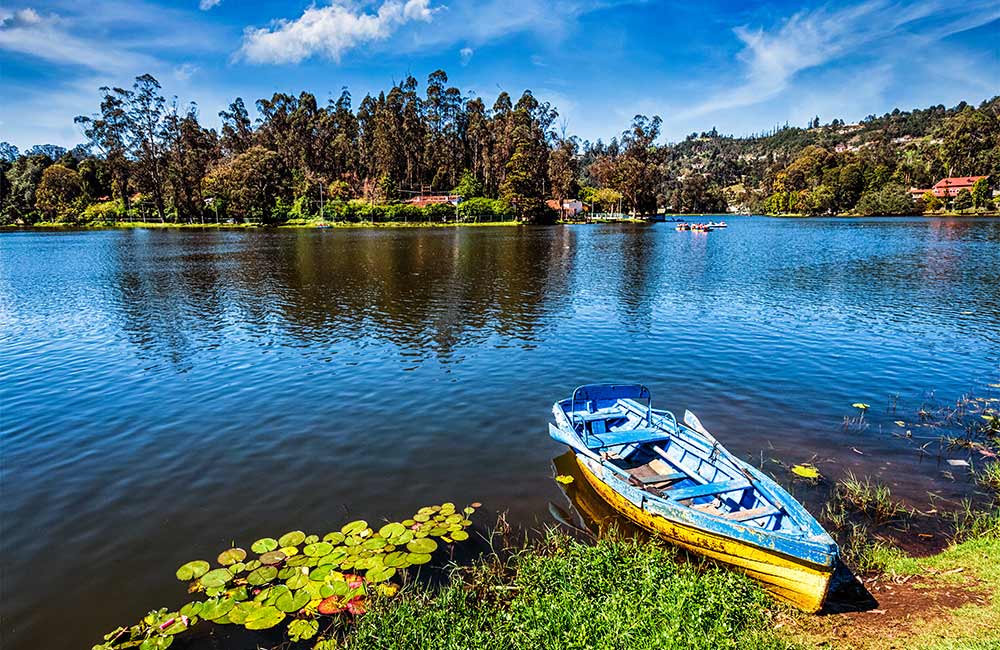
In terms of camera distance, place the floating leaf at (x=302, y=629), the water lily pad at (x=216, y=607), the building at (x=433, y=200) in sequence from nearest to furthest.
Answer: the floating leaf at (x=302, y=629)
the water lily pad at (x=216, y=607)
the building at (x=433, y=200)

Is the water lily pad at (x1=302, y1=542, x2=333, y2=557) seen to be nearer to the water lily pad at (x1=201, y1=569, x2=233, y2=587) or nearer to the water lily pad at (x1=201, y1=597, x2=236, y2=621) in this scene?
the water lily pad at (x1=201, y1=569, x2=233, y2=587)

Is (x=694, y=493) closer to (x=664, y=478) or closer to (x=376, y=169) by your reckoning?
(x=664, y=478)

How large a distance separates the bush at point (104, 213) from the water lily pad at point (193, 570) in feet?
459

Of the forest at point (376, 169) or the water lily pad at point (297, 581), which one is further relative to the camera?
the forest at point (376, 169)

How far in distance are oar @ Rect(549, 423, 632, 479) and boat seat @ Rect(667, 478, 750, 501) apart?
1.20 meters

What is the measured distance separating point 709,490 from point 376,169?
437 ft

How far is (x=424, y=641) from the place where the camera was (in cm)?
676

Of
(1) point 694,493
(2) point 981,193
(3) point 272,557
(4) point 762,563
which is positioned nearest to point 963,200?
(2) point 981,193

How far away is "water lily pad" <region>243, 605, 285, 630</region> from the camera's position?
7.48m

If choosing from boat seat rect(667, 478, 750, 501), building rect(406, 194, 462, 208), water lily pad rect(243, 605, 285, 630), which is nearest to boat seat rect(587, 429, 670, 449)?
boat seat rect(667, 478, 750, 501)

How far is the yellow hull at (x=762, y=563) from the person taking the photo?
7203mm

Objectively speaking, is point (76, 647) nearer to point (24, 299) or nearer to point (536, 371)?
point (536, 371)

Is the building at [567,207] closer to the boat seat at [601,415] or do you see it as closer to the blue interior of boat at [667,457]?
the blue interior of boat at [667,457]

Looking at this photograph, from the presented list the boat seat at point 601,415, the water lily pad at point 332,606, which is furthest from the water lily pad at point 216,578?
the boat seat at point 601,415
